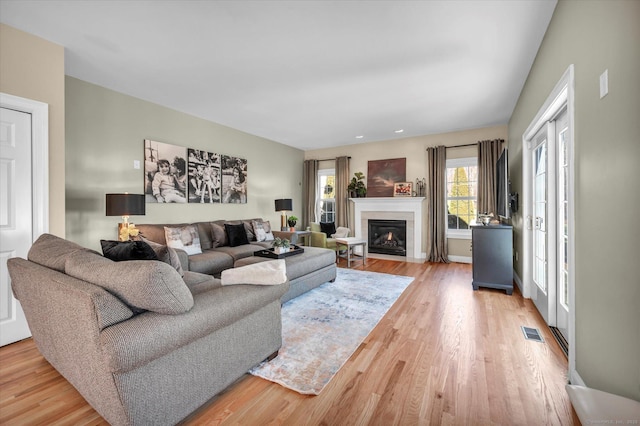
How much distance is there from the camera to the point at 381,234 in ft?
21.8

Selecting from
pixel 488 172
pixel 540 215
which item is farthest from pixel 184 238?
pixel 488 172

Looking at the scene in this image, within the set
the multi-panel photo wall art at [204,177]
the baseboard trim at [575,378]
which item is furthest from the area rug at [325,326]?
the multi-panel photo wall art at [204,177]

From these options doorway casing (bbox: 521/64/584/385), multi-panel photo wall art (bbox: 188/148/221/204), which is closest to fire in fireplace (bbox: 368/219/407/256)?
doorway casing (bbox: 521/64/584/385)

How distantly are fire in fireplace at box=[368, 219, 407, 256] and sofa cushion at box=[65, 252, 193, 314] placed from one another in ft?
18.2

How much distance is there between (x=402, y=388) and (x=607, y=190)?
5.20 feet

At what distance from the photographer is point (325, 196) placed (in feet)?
24.7

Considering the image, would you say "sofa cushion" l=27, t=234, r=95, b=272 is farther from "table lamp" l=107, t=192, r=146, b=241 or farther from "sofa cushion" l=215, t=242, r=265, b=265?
"sofa cushion" l=215, t=242, r=265, b=265

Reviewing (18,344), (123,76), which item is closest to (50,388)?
(18,344)

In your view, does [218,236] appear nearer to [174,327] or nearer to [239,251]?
[239,251]

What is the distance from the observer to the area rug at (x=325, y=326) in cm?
196

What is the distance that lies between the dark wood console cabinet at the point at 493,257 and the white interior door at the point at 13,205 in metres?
5.06

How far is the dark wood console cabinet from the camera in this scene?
3801 mm

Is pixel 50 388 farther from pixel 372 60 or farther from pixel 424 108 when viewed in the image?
pixel 424 108

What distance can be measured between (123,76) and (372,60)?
289cm
